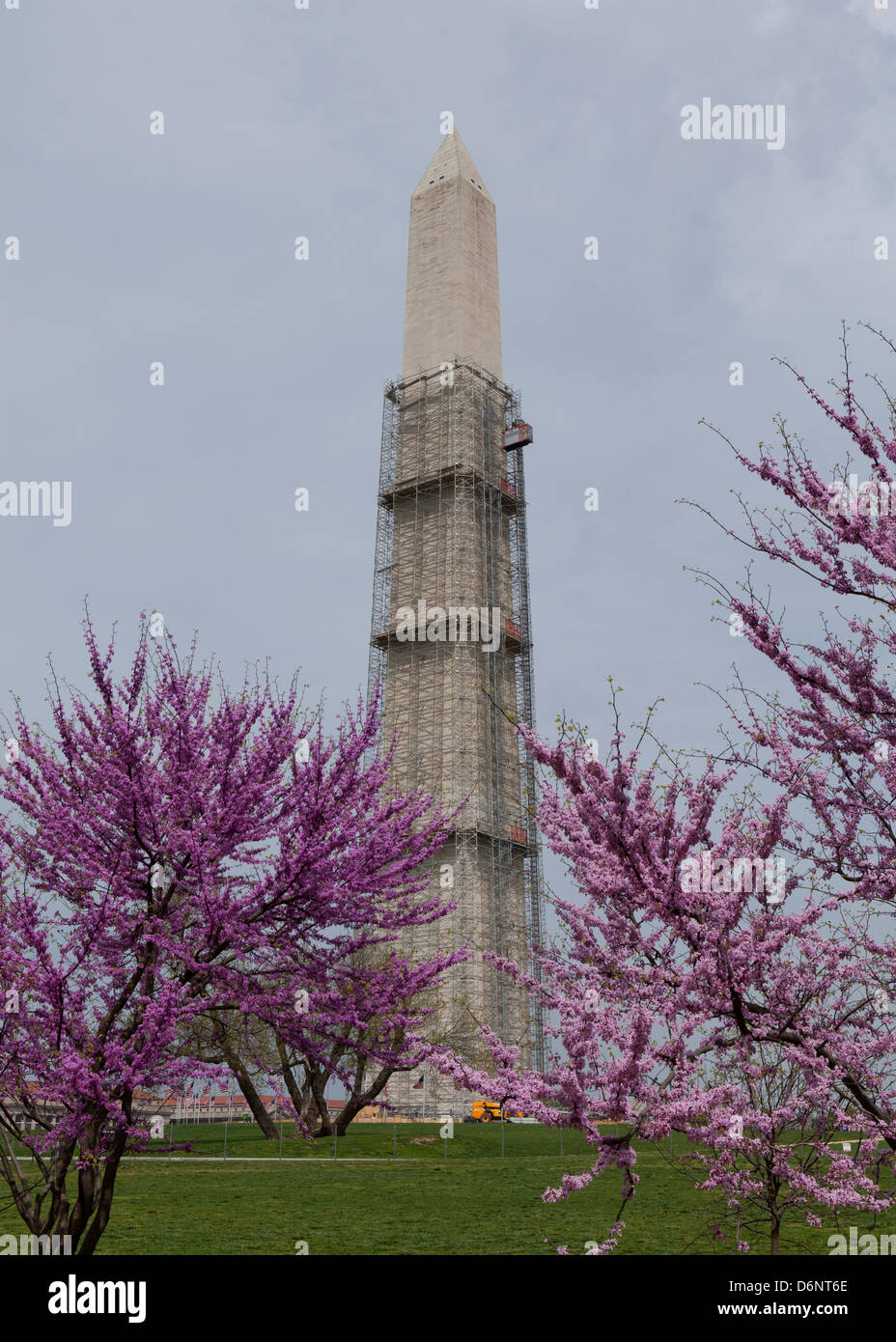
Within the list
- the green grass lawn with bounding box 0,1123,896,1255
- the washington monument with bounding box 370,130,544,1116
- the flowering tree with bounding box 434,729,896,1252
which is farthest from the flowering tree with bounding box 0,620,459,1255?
the washington monument with bounding box 370,130,544,1116

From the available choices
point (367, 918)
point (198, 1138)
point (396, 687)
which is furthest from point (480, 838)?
point (367, 918)

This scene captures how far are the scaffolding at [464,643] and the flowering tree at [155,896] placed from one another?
4766cm

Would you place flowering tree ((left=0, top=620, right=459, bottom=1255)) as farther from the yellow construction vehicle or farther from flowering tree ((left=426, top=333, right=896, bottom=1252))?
the yellow construction vehicle

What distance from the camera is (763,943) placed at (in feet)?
27.4

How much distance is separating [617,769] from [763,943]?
1.63m

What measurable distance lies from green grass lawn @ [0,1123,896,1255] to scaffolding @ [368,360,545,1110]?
78.2 feet

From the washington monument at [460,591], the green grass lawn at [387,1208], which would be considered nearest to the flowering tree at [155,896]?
the green grass lawn at [387,1208]

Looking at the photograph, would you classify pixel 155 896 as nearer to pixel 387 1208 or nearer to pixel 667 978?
pixel 667 978

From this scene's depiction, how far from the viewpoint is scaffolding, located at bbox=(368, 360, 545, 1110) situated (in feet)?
203

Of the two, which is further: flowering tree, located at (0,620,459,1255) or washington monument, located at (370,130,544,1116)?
washington monument, located at (370,130,544,1116)

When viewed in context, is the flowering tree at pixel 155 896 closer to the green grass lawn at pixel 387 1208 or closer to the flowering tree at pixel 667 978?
the flowering tree at pixel 667 978

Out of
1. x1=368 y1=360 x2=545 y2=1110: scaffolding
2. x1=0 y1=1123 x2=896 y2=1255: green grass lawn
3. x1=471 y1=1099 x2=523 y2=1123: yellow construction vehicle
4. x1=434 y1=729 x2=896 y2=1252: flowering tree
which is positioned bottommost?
x1=471 y1=1099 x2=523 y2=1123: yellow construction vehicle

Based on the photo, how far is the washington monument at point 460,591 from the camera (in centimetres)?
6175
